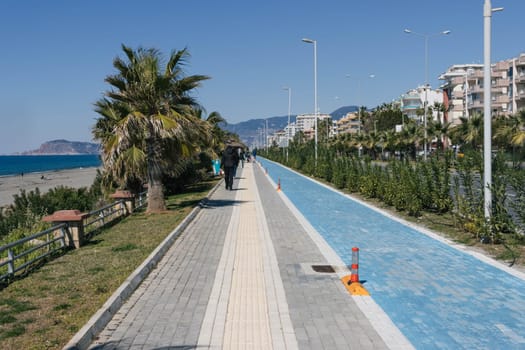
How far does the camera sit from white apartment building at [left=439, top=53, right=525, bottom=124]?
218 feet

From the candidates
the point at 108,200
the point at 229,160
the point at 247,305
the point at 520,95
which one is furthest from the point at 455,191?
the point at 520,95

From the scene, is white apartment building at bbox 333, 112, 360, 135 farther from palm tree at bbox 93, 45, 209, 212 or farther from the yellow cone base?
the yellow cone base

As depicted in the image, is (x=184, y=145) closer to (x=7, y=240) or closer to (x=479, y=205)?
(x=7, y=240)

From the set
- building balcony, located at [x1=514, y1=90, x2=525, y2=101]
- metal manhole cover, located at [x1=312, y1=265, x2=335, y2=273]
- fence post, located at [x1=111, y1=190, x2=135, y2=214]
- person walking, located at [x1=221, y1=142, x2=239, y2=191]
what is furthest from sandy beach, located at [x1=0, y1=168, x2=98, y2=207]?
building balcony, located at [x1=514, y1=90, x2=525, y2=101]

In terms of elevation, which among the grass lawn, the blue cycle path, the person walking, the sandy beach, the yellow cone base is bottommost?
the sandy beach

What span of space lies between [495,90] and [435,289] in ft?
247

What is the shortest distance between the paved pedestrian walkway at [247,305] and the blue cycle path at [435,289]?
1.28 feet

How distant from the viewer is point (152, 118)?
49.8 ft

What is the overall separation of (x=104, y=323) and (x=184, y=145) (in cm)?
1086

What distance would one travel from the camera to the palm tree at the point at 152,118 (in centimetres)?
1519

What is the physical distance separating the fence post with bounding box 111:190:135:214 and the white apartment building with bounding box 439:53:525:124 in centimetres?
4899

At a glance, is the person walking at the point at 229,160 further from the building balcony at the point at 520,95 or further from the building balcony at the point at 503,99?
the building balcony at the point at 503,99

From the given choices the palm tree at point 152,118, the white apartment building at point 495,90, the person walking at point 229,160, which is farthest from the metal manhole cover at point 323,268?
the white apartment building at point 495,90

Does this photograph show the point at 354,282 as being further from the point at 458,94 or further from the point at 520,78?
the point at 458,94
